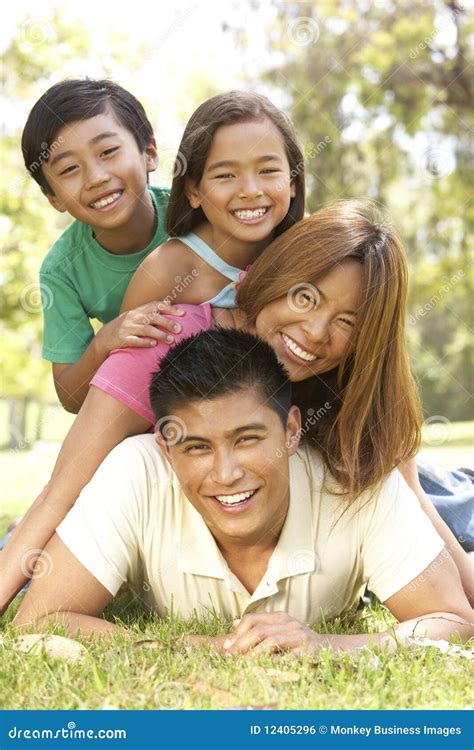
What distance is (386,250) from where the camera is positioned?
12.1ft

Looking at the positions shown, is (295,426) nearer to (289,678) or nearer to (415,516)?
(415,516)

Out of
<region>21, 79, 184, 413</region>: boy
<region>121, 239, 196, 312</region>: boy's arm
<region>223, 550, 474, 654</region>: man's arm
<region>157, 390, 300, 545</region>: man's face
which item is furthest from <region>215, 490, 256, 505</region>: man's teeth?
<region>121, 239, 196, 312</region>: boy's arm

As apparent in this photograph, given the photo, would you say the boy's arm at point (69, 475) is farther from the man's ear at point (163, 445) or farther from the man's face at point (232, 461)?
the man's face at point (232, 461)

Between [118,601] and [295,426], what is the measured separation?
994mm

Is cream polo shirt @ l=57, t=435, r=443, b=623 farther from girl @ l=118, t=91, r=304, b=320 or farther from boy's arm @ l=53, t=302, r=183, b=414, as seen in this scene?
girl @ l=118, t=91, r=304, b=320

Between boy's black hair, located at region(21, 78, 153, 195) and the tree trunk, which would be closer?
boy's black hair, located at region(21, 78, 153, 195)

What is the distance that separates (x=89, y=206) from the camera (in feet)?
13.9

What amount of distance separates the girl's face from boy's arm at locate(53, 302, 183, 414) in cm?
48

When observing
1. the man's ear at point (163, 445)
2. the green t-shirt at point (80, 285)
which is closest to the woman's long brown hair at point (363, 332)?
the man's ear at point (163, 445)

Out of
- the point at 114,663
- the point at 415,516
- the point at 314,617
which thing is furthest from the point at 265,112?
the point at 114,663

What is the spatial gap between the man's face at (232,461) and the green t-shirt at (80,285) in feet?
4.38

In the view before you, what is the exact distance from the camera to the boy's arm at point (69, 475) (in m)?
3.56

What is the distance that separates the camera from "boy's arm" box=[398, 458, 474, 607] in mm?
3992

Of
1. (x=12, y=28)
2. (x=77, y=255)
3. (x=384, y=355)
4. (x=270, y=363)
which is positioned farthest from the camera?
(x=12, y=28)
